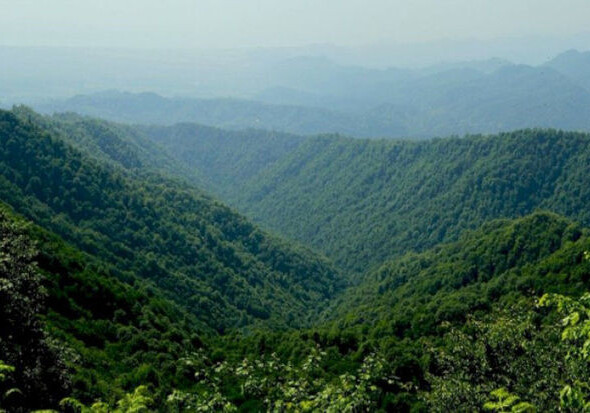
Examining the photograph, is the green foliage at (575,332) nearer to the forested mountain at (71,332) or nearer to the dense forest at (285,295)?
the dense forest at (285,295)

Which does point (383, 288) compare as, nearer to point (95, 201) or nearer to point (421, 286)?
point (421, 286)

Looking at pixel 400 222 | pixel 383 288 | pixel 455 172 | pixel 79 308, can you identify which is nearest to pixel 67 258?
pixel 79 308

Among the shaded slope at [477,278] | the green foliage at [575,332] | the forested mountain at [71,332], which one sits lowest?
the shaded slope at [477,278]

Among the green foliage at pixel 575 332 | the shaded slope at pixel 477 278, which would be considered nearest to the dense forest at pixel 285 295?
the green foliage at pixel 575 332

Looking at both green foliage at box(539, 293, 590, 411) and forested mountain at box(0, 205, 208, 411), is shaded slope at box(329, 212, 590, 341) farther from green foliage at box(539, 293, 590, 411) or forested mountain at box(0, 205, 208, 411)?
green foliage at box(539, 293, 590, 411)

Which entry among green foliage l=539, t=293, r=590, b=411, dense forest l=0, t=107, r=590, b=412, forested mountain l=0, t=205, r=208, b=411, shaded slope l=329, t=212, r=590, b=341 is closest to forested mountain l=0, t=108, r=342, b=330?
dense forest l=0, t=107, r=590, b=412

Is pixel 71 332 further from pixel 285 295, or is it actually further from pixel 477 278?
pixel 285 295

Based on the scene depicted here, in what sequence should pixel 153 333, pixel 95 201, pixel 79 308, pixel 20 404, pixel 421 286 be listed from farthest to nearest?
1. pixel 95 201
2. pixel 421 286
3. pixel 153 333
4. pixel 79 308
5. pixel 20 404
